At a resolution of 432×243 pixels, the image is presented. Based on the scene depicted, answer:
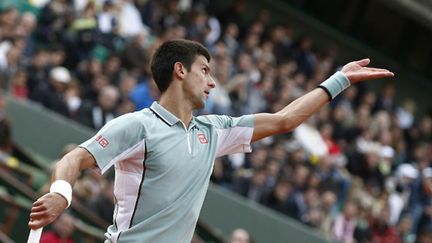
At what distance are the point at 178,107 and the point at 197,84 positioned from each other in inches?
6.9

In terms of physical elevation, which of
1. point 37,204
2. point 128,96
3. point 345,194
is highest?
point 37,204

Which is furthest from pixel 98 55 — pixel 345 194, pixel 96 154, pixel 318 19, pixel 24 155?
pixel 96 154

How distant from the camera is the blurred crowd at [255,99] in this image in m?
16.0

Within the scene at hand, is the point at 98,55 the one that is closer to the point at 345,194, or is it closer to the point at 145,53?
the point at 145,53

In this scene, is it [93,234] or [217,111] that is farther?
[217,111]

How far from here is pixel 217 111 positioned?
18000 millimetres

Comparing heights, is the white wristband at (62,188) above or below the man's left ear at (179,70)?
below

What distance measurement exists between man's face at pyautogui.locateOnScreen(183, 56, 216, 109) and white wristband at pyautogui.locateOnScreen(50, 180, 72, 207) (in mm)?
1105

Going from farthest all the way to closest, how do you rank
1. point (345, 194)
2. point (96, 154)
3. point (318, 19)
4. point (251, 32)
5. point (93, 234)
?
point (318, 19), point (251, 32), point (345, 194), point (93, 234), point (96, 154)

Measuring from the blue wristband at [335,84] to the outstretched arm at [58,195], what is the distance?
152cm

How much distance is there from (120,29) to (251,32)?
4.02 meters

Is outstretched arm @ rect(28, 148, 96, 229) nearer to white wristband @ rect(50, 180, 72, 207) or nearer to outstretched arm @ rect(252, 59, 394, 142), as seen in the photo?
white wristband @ rect(50, 180, 72, 207)

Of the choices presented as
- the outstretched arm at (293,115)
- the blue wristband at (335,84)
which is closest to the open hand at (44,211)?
the outstretched arm at (293,115)

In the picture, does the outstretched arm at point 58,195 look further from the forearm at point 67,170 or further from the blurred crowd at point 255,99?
the blurred crowd at point 255,99
